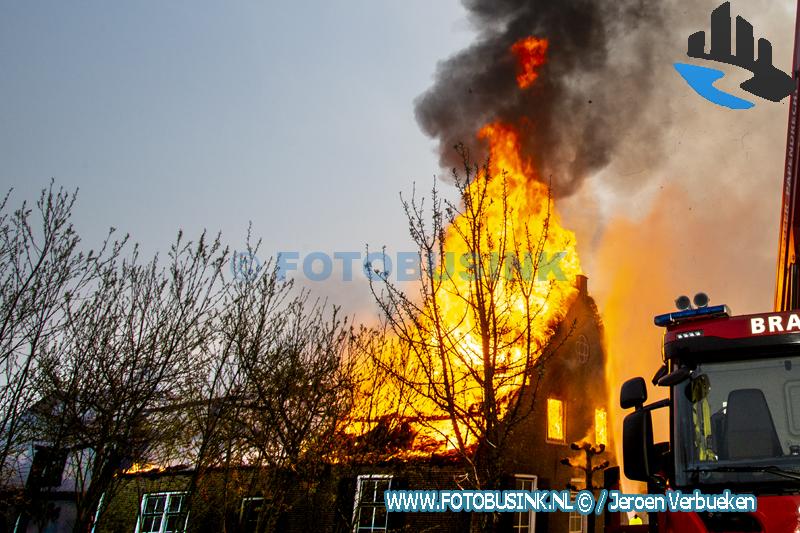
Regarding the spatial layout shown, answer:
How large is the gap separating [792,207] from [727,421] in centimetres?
395

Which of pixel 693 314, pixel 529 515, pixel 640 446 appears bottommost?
pixel 529 515

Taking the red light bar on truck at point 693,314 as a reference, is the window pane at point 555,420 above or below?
above

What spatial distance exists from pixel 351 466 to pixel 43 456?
7.12 meters

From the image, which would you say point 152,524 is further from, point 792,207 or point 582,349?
point 792,207

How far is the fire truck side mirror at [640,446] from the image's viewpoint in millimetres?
4707

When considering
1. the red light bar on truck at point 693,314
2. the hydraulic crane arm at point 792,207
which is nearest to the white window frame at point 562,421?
the hydraulic crane arm at point 792,207

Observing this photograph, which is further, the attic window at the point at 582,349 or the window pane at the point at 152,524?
the attic window at the point at 582,349

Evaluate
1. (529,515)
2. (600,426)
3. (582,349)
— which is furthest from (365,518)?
(582,349)

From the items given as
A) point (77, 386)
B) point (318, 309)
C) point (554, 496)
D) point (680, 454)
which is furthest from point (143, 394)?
point (554, 496)

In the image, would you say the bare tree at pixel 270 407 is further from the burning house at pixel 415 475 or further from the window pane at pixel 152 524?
the window pane at pixel 152 524

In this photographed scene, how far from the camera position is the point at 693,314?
5.32 m

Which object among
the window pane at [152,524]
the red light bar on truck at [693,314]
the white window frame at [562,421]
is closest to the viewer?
the red light bar on truck at [693,314]

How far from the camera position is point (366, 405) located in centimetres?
1574

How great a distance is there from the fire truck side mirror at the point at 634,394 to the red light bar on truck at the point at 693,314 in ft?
2.15
